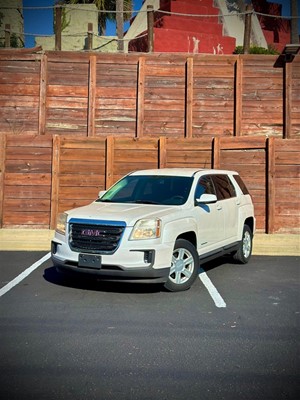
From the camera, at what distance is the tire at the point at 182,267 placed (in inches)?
223

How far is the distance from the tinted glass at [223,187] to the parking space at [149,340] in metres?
1.56

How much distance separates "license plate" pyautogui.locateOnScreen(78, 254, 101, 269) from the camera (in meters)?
5.34

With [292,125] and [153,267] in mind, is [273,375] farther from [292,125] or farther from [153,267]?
[292,125]

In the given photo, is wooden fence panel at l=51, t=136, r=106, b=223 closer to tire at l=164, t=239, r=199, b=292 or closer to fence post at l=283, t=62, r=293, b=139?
fence post at l=283, t=62, r=293, b=139

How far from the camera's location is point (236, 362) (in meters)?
3.50

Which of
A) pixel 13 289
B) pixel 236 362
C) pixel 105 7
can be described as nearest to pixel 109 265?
pixel 13 289

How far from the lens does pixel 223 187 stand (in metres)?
7.55

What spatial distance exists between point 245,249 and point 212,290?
2319 mm

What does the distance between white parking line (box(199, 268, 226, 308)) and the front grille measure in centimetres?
147

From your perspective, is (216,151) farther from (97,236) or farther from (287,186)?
(97,236)

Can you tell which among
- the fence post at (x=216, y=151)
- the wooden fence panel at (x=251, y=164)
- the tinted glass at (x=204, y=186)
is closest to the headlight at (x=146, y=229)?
the tinted glass at (x=204, y=186)

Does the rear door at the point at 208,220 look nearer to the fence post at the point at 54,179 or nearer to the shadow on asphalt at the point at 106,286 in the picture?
the shadow on asphalt at the point at 106,286

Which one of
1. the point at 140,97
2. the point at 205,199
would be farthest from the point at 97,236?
the point at 140,97

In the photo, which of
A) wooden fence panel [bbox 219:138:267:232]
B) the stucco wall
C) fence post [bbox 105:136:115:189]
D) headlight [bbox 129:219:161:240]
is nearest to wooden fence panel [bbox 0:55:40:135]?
fence post [bbox 105:136:115:189]
